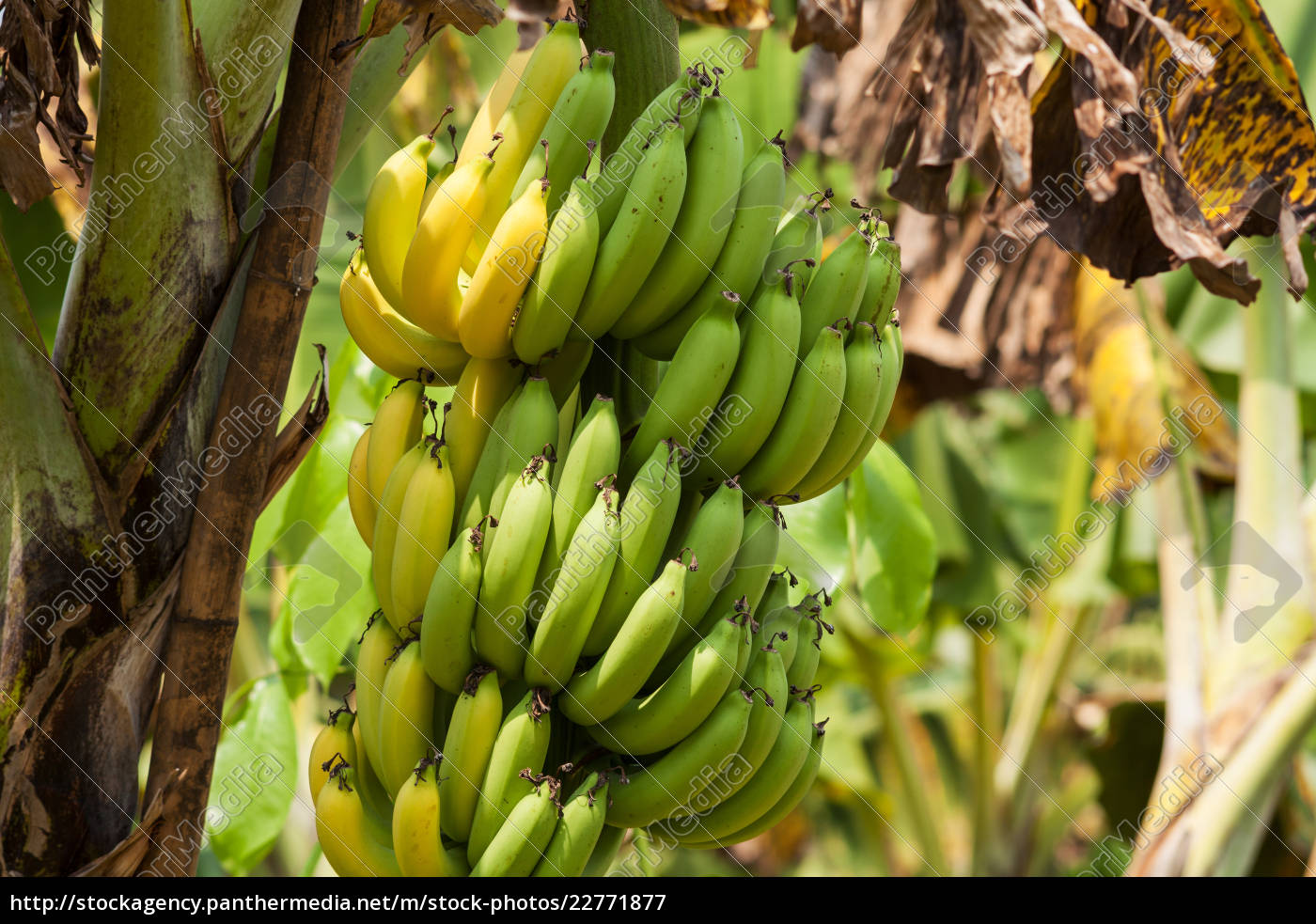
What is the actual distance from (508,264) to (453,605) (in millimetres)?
307

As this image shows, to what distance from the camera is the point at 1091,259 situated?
4.50 feet

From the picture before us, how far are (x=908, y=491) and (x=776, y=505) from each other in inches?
28.4

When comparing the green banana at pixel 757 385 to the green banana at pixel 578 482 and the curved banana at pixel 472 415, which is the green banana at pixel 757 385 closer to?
the green banana at pixel 578 482

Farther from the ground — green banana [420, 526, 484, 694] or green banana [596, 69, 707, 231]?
green banana [596, 69, 707, 231]

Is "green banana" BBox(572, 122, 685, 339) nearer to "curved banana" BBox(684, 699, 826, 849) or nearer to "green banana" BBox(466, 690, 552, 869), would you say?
"green banana" BBox(466, 690, 552, 869)

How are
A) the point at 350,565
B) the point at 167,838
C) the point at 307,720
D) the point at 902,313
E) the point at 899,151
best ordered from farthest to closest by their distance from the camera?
the point at 902,313 → the point at 307,720 → the point at 350,565 → the point at 899,151 → the point at 167,838

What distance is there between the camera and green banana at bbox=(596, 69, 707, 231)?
0.91 meters

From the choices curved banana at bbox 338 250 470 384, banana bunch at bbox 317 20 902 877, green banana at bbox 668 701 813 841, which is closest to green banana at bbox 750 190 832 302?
banana bunch at bbox 317 20 902 877

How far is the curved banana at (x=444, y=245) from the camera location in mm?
893

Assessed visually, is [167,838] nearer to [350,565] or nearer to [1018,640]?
[350,565]

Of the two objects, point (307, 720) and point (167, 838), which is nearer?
point (167, 838)

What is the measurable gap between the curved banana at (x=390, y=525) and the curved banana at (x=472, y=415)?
0.04 metres

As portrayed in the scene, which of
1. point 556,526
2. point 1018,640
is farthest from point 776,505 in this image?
point 1018,640

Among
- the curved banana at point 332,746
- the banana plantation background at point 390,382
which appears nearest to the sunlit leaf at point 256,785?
the banana plantation background at point 390,382
